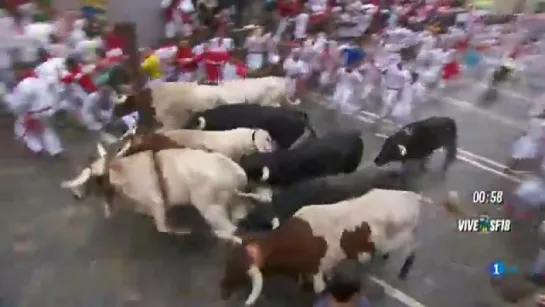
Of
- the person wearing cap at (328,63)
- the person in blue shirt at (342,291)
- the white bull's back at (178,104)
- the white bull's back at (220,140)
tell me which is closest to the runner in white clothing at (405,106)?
the person wearing cap at (328,63)

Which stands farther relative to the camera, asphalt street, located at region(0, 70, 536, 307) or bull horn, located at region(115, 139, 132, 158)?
bull horn, located at region(115, 139, 132, 158)

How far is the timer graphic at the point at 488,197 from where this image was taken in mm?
2896

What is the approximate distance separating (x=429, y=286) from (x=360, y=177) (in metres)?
0.50

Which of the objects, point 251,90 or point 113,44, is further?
point 113,44

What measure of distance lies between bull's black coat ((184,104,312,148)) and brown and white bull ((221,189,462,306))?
2.63 ft

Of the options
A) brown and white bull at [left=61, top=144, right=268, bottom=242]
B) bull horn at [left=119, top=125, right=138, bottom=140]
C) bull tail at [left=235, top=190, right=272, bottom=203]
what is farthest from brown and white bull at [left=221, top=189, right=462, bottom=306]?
bull horn at [left=119, top=125, right=138, bottom=140]

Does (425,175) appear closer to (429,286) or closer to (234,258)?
(429,286)

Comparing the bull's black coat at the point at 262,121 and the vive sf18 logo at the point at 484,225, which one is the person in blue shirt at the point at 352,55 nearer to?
the bull's black coat at the point at 262,121

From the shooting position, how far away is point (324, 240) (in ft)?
7.59

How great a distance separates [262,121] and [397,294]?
1097mm

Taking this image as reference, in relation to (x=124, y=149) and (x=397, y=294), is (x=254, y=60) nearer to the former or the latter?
(x=124, y=149)

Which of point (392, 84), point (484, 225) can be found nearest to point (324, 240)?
point (484, 225)

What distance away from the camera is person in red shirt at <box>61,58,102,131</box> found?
364 centimetres

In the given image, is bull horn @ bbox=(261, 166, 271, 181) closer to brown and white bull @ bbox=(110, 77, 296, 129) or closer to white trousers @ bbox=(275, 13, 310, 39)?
brown and white bull @ bbox=(110, 77, 296, 129)
